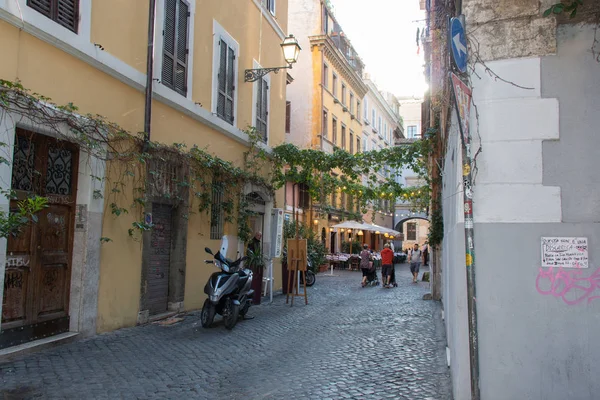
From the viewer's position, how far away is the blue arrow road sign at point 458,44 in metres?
4.21

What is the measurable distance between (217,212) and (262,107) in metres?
4.27

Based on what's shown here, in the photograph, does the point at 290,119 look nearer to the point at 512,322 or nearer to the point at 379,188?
the point at 379,188

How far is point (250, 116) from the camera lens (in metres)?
13.5

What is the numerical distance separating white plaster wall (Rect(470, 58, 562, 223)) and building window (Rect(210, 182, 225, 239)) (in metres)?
7.20

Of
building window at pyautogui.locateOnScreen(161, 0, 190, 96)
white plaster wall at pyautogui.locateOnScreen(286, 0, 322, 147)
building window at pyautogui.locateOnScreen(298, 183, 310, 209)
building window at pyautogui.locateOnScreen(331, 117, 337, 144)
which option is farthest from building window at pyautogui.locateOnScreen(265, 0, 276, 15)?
building window at pyautogui.locateOnScreen(331, 117, 337, 144)

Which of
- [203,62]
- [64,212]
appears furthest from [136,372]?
[203,62]

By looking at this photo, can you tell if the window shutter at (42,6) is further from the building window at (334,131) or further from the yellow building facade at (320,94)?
the building window at (334,131)

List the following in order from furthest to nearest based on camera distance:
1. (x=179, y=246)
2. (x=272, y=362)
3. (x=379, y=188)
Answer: (x=379, y=188)
(x=179, y=246)
(x=272, y=362)

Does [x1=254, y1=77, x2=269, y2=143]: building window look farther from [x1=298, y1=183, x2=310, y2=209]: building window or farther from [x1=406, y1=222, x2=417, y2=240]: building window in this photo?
[x1=406, y1=222, x2=417, y2=240]: building window

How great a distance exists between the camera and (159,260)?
31.3 ft

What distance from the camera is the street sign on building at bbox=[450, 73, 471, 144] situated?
4070mm

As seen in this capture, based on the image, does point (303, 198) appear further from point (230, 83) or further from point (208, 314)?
point (208, 314)

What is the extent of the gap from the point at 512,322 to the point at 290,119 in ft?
81.0

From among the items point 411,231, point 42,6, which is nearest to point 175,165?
point 42,6
